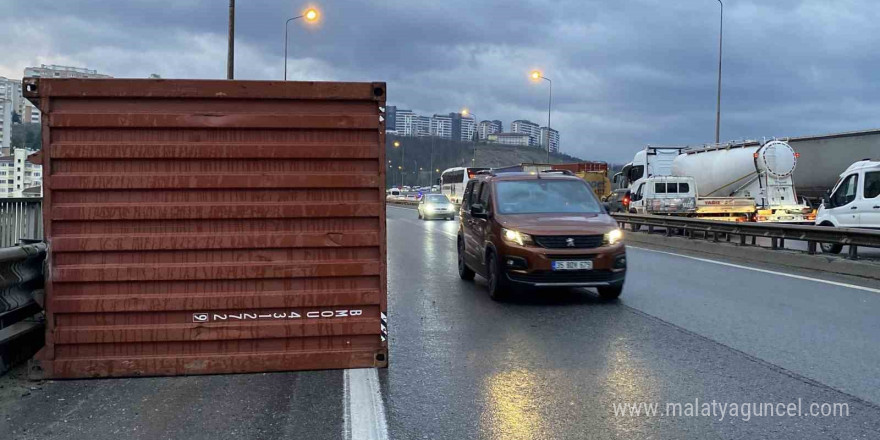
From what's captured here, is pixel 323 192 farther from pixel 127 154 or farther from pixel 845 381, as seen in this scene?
pixel 845 381

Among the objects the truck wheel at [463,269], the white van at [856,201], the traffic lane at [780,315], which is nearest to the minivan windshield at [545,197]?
the traffic lane at [780,315]

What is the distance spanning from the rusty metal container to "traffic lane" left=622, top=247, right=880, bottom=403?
3.70 metres

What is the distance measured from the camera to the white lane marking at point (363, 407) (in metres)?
4.12

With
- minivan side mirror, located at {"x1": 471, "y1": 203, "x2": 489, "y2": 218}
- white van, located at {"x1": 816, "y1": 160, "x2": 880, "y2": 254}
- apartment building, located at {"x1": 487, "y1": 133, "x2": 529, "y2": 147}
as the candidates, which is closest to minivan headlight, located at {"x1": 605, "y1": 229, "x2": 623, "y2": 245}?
minivan side mirror, located at {"x1": 471, "y1": 203, "x2": 489, "y2": 218}

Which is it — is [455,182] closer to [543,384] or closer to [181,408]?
[543,384]

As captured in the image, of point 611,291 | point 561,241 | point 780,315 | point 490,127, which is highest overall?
point 490,127

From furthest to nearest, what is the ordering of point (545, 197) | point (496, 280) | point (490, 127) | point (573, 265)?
1. point (490, 127)
2. point (545, 197)
3. point (496, 280)
4. point (573, 265)

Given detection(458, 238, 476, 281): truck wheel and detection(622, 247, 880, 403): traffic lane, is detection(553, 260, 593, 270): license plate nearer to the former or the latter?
detection(622, 247, 880, 403): traffic lane

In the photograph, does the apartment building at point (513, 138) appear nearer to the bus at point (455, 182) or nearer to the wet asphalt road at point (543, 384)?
the bus at point (455, 182)

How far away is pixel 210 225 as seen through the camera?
5.20 meters

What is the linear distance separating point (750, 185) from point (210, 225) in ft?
72.5

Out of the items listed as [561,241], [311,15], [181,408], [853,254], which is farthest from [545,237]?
[311,15]

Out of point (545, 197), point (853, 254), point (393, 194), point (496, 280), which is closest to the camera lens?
point (496, 280)

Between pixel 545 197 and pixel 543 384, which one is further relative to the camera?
pixel 545 197
